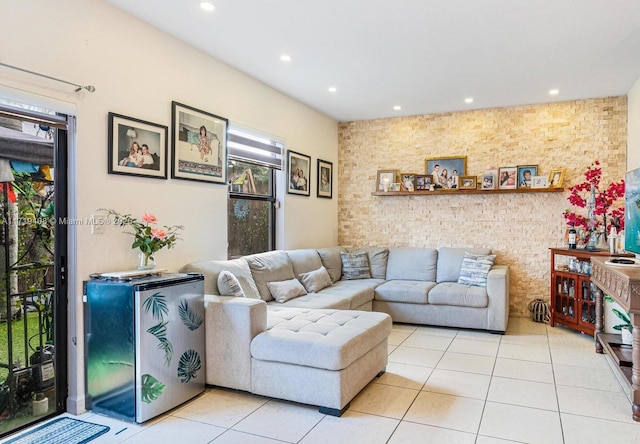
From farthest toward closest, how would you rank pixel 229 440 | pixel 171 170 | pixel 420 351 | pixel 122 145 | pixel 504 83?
pixel 504 83 → pixel 420 351 → pixel 171 170 → pixel 122 145 → pixel 229 440

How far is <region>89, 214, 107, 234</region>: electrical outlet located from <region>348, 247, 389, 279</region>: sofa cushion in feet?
12.2

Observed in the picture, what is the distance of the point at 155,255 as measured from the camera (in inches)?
133

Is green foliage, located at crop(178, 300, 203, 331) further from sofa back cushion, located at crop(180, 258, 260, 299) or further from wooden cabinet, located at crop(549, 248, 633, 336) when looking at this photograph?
wooden cabinet, located at crop(549, 248, 633, 336)

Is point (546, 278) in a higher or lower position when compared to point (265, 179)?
lower

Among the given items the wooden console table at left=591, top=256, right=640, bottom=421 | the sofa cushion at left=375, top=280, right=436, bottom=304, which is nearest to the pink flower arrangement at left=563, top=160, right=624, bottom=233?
the wooden console table at left=591, top=256, right=640, bottom=421

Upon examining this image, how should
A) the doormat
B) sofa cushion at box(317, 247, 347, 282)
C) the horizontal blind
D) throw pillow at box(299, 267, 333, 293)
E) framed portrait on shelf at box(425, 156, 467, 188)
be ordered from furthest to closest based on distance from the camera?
framed portrait on shelf at box(425, 156, 467, 188)
sofa cushion at box(317, 247, 347, 282)
throw pillow at box(299, 267, 333, 293)
the horizontal blind
the doormat

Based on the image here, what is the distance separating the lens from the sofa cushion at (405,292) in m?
5.12

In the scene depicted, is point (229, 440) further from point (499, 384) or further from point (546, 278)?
point (546, 278)

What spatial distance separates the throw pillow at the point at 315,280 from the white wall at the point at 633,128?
3.48 metres

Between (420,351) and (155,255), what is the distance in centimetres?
256

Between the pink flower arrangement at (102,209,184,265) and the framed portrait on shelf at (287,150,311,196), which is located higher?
the framed portrait on shelf at (287,150,311,196)

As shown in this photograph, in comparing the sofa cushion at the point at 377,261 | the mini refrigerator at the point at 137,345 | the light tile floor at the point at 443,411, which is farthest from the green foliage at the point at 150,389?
the sofa cushion at the point at 377,261

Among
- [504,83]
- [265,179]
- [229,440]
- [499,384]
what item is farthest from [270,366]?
[504,83]

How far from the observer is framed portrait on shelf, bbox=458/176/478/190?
5.79 metres
